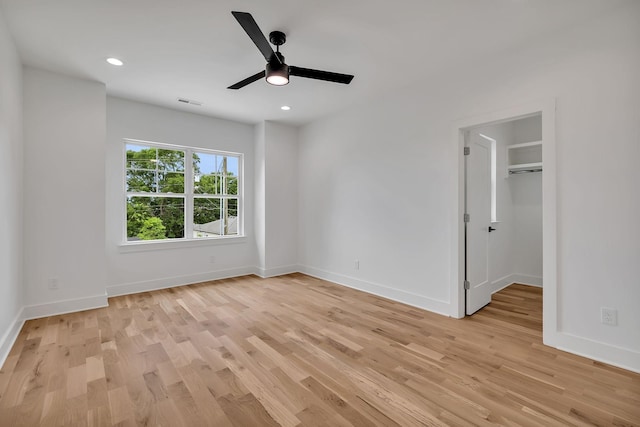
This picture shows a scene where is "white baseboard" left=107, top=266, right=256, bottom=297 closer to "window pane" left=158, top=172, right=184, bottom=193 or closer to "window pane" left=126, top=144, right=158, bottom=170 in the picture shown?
"window pane" left=158, top=172, right=184, bottom=193

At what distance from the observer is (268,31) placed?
2527 millimetres

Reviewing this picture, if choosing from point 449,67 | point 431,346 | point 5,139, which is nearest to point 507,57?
point 449,67

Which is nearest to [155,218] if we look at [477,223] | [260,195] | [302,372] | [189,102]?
[260,195]

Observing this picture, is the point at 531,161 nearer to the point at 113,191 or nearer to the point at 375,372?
the point at 375,372

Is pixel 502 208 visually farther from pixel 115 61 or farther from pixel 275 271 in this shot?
pixel 115 61

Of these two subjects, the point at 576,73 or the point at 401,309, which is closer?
the point at 576,73

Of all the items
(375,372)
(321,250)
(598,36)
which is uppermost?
(598,36)

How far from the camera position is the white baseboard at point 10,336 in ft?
7.77

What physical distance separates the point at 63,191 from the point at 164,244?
1.44 m

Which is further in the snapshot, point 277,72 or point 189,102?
point 189,102

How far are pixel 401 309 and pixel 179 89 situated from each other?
388 centimetres

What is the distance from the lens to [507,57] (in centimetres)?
287

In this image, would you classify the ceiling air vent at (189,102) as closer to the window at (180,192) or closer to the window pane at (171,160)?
the window at (180,192)

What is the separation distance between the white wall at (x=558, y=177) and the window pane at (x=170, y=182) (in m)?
2.30
